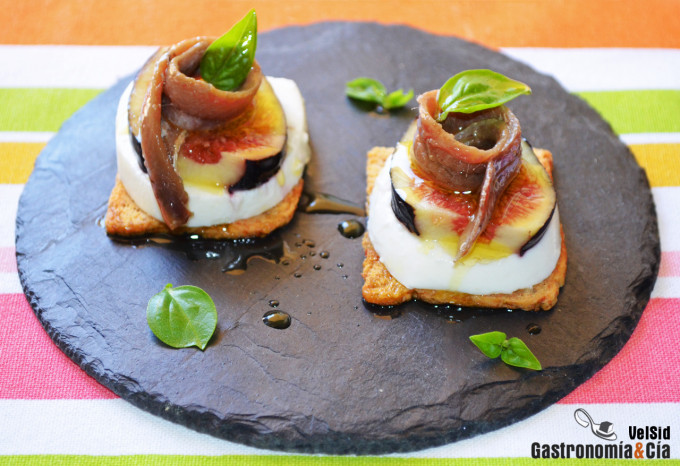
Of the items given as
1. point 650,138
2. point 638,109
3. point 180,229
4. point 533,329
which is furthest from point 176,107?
point 638,109

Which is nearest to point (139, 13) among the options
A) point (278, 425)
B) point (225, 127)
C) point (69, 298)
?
point (225, 127)

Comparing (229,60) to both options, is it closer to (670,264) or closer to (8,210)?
(8,210)

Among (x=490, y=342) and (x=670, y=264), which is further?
(x=670, y=264)

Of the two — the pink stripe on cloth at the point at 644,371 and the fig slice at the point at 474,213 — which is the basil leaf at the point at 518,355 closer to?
the pink stripe on cloth at the point at 644,371

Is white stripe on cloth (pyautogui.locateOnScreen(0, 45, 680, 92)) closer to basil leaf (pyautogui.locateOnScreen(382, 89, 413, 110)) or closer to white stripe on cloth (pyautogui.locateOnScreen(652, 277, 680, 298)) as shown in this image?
basil leaf (pyautogui.locateOnScreen(382, 89, 413, 110))

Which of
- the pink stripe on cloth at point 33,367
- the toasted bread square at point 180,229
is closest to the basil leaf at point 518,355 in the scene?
the toasted bread square at point 180,229
